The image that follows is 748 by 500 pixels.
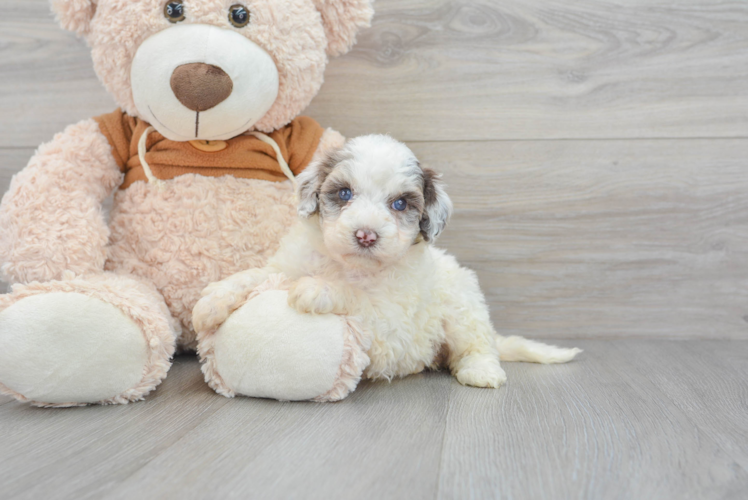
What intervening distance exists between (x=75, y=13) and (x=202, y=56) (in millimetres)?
381

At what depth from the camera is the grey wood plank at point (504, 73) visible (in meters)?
1.77

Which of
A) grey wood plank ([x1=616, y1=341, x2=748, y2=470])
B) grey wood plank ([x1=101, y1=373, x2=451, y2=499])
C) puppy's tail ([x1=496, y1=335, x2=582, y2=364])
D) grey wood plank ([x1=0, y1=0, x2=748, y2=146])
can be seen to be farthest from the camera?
grey wood plank ([x1=0, y1=0, x2=748, y2=146])

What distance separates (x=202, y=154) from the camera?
4.94 feet

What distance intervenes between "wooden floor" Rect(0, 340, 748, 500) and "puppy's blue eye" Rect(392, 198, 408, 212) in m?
0.40

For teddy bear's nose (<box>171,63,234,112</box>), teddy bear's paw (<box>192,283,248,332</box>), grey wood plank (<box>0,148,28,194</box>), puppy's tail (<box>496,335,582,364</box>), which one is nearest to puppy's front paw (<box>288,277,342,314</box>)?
teddy bear's paw (<box>192,283,248,332</box>)

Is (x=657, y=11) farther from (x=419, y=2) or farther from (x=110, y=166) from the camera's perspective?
(x=110, y=166)

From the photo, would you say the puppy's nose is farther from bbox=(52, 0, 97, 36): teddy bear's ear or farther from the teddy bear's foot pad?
bbox=(52, 0, 97, 36): teddy bear's ear

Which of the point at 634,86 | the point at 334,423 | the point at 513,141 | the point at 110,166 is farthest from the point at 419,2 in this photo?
the point at 334,423

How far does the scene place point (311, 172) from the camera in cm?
130

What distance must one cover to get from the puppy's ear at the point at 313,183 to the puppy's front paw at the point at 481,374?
507 mm

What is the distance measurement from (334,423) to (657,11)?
1.51m

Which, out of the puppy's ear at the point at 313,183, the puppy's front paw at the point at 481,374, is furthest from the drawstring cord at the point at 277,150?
the puppy's front paw at the point at 481,374

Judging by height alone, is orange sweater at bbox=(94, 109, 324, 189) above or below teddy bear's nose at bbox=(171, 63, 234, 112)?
below

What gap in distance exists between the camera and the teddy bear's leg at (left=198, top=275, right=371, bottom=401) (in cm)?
118
